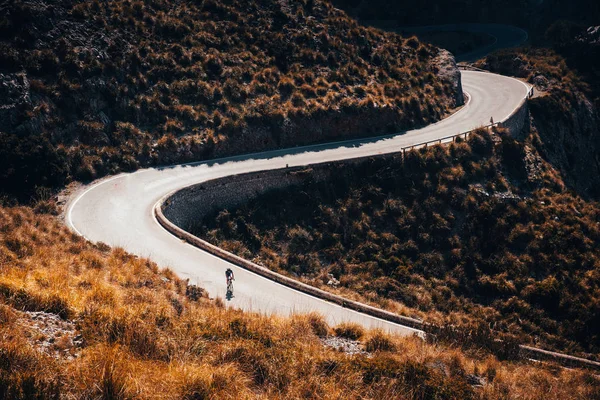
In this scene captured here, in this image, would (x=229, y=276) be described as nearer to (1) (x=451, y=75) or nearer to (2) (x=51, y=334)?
(2) (x=51, y=334)

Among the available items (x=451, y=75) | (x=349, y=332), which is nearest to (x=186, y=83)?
(x=451, y=75)

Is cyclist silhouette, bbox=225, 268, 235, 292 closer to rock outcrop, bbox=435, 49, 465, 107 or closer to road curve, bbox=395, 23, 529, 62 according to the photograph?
rock outcrop, bbox=435, 49, 465, 107

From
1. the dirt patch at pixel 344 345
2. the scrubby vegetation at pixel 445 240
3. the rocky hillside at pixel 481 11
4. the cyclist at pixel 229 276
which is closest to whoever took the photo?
the dirt patch at pixel 344 345

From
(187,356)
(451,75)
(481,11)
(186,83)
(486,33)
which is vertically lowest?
(187,356)

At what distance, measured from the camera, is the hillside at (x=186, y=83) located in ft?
93.5

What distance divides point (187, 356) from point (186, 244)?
13011mm

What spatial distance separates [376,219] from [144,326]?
2098cm

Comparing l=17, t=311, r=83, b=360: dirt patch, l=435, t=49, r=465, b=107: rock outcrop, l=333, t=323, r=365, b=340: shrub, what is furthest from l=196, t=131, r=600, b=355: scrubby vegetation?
l=17, t=311, r=83, b=360: dirt patch

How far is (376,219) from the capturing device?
101ft

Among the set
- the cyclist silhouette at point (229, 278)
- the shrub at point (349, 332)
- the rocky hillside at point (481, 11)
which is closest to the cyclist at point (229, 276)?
the cyclist silhouette at point (229, 278)

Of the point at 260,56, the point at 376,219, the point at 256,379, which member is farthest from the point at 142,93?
the point at 256,379

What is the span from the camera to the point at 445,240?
30188 millimetres

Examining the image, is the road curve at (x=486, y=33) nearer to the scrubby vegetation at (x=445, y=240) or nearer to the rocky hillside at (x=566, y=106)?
Answer: the rocky hillside at (x=566, y=106)

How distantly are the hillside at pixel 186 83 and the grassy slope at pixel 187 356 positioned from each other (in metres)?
12.9
